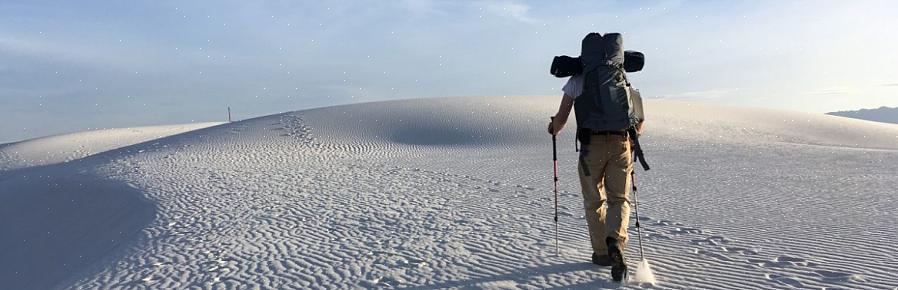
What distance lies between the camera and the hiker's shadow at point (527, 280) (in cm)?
460

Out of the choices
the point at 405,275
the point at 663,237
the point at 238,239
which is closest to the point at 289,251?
the point at 238,239

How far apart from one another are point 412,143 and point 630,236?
14.3 m

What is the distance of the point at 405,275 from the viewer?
5168 millimetres

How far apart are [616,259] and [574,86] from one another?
53.9 inches

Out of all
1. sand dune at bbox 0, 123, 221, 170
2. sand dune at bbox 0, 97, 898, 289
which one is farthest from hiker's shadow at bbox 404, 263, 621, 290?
sand dune at bbox 0, 123, 221, 170

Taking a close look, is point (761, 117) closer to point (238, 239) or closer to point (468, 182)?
point (468, 182)

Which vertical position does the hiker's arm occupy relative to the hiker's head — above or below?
below

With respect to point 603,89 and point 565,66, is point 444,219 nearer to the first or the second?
point 565,66

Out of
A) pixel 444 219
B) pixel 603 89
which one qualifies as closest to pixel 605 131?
pixel 603 89

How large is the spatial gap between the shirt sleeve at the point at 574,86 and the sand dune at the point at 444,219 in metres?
1.49

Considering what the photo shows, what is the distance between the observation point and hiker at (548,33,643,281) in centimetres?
444

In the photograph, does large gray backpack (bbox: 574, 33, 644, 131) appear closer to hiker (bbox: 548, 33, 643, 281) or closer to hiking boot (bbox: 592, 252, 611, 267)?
hiker (bbox: 548, 33, 643, 281)

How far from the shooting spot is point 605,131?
14.9ft

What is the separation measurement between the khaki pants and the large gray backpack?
161mm
